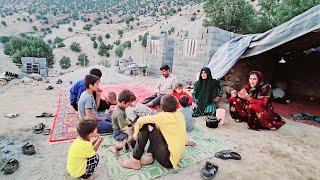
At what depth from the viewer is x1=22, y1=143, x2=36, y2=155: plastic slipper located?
132 inches

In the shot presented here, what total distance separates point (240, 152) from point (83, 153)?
2.27 metres

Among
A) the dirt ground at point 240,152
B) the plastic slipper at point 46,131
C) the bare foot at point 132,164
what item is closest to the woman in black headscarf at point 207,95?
the dirt ground at point 240,152

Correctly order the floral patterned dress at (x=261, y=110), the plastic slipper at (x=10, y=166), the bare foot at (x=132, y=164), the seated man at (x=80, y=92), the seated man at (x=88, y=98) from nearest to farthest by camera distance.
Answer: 1. the plastic slipper at (x=10, y=166)
2. the bare foot at (x=132, y=164)
3. the seated man at (x=88, y=98)
4. the seated man at (x=80, y=92)
5. the floral patterned dress at (x=261, y=110)

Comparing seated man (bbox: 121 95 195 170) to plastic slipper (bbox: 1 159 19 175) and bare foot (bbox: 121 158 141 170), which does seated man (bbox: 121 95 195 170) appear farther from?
plastic slipper (bbox: 1 159 19 175)

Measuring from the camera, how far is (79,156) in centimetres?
260

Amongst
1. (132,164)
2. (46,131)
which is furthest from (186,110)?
(46,131)

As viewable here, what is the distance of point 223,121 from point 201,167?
6.26 feet

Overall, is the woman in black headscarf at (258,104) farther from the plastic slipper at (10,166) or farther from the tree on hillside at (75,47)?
the tree on hillside at (75,47)

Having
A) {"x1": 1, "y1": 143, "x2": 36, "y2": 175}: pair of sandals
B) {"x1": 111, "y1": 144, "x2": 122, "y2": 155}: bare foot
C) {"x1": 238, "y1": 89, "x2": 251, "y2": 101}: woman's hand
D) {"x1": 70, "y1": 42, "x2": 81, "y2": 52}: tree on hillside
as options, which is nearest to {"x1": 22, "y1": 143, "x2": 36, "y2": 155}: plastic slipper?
{"x1": 1, "y1": 143, "x2": 36, "y2": 175}: pair of sandals

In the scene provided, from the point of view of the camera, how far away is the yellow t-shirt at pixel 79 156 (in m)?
2.59

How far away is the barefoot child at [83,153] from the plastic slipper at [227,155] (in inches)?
66.0

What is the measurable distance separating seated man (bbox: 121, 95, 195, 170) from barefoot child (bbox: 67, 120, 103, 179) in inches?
18.3

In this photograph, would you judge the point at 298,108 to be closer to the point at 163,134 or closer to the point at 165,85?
the point at 165,85

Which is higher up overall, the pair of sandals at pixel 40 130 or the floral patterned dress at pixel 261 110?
the floral patterned dress at pixel 261 110
